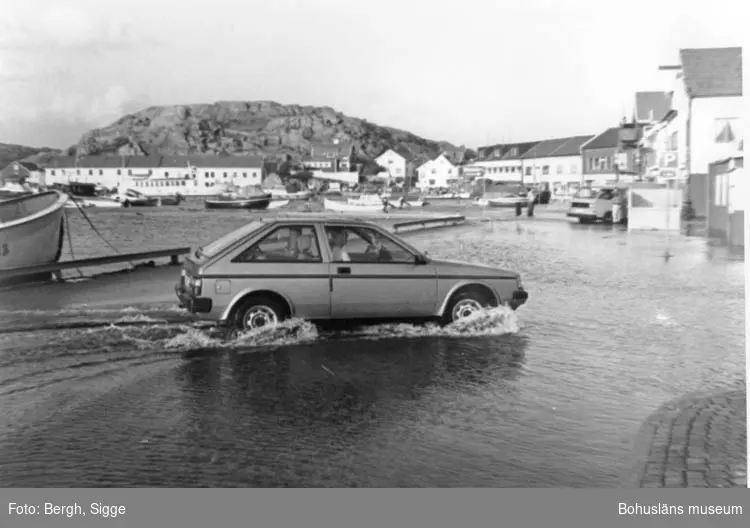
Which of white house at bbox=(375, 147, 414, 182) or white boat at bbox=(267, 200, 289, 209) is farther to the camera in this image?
white house at bbox=(375, 147, 414, 182)

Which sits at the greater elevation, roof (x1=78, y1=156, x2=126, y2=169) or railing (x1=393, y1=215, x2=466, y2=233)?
roof (x1=78, y1=156, x2=126, y2=169)

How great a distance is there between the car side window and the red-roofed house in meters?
4.18

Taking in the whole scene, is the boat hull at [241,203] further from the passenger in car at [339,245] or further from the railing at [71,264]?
the passenger in car at [339,245]

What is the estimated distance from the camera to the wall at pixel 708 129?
9344 mm

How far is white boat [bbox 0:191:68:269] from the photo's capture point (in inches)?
632

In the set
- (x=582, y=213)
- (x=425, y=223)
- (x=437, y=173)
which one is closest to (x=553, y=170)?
(x=582, y=213)

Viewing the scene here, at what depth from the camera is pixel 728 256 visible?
10.7m

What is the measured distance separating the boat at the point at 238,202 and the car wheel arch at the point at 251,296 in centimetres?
5345

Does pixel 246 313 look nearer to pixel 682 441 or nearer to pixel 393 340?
pixel 393 340

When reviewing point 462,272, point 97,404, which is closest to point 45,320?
point 97,404

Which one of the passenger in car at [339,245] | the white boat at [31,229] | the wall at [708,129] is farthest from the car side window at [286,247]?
the white boat at [31,229]

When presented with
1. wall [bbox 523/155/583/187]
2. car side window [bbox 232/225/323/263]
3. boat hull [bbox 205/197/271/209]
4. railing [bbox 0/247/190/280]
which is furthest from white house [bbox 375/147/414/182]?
car side window [bbox 232/225/323/263]

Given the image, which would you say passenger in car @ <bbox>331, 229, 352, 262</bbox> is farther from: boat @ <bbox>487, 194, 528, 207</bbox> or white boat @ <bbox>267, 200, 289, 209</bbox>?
boat @ <bbox>487, 194, 528, 207</bbox>

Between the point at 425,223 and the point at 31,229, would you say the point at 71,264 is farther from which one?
the point at 425,223
